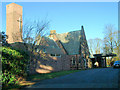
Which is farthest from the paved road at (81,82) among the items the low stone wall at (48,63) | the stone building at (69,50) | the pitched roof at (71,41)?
the pitched roof at (71,41)

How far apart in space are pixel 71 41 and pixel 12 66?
22326 mm

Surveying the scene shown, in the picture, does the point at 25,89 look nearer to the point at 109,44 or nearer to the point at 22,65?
the point at 22,65

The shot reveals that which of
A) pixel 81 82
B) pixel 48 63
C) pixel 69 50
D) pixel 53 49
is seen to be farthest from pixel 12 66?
pixel 69 50

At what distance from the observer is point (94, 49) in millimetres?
53625

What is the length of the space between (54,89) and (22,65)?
196 inches

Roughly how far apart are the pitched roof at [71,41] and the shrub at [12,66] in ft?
60.6

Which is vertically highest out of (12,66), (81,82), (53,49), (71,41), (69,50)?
(71,41)

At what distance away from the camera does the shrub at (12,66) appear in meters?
10.2

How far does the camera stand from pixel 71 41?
32062 millimetres

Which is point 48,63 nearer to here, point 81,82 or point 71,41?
point 71,41

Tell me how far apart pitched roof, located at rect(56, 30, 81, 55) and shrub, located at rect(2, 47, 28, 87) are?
18479mm

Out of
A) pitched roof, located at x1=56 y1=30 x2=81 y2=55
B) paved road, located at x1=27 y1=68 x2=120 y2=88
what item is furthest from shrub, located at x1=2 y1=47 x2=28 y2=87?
pitched roof, located at x1=56 y1=30 x2=81 y2=55

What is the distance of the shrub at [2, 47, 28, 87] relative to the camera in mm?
10236

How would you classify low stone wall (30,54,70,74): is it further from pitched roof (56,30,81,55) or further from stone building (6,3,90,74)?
pitched roof (56,30,81,55)
